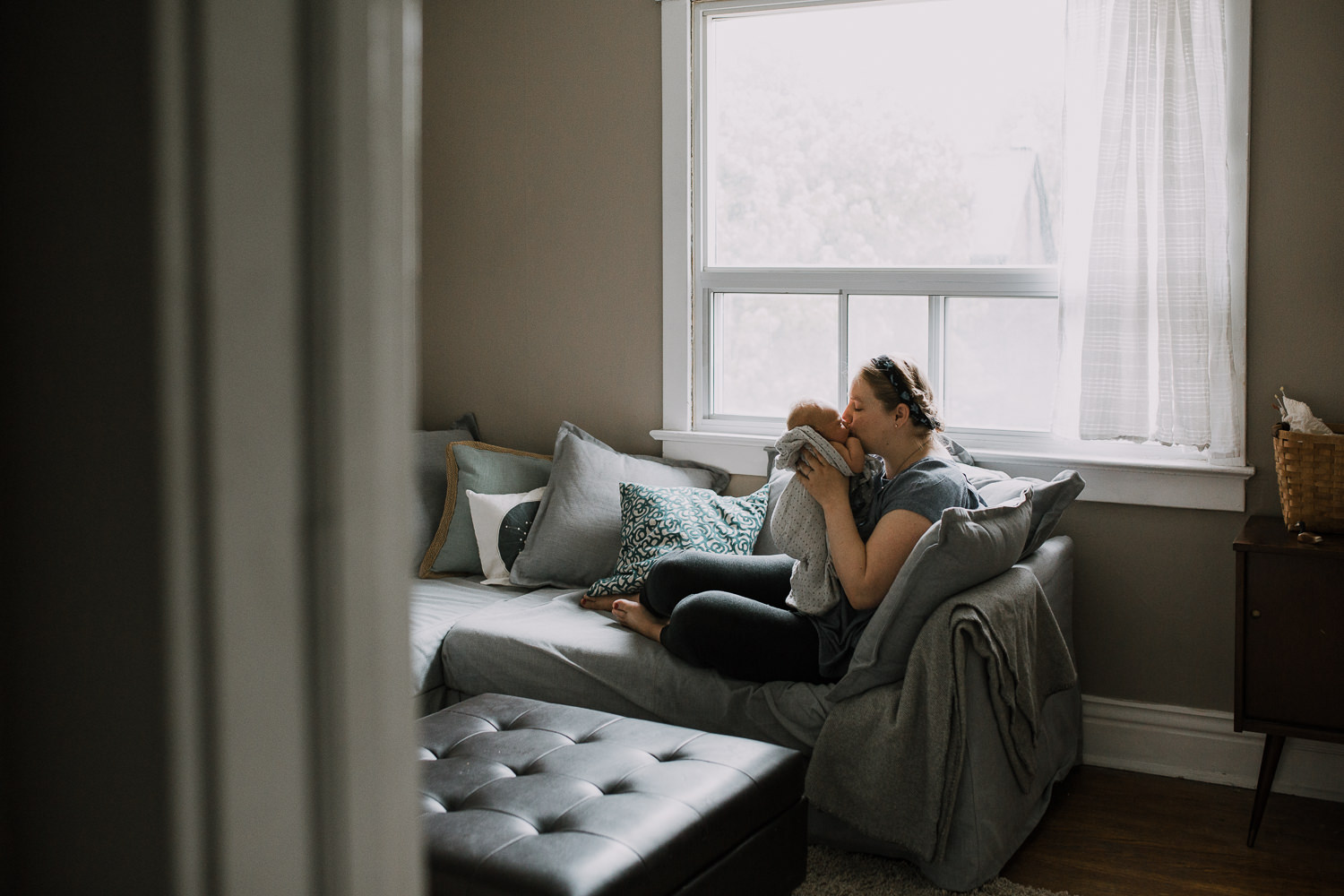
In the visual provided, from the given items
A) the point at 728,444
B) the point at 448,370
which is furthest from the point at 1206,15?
the point at 448,370

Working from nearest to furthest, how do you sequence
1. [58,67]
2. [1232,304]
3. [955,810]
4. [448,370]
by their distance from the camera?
[58,67] → [955,810] → [1232,304] → [448,370]

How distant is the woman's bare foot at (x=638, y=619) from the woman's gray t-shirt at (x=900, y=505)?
0.45 metres

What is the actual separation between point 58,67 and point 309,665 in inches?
8.1

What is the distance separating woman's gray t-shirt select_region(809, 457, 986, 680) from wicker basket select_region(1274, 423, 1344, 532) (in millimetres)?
776

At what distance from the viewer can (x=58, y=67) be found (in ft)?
1.07

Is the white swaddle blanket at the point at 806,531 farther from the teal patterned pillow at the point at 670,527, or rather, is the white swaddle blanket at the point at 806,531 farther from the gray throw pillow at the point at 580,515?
the gray throw pillow at the point at 580,515

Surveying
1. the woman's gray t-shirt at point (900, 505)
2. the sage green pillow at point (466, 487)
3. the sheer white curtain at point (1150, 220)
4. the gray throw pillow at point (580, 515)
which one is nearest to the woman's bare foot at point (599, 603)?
the gray throw pillow at point (580, 515)

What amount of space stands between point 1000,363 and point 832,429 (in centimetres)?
94

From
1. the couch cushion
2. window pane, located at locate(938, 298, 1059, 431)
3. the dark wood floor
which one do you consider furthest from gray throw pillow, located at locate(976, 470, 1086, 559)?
the couch cushion

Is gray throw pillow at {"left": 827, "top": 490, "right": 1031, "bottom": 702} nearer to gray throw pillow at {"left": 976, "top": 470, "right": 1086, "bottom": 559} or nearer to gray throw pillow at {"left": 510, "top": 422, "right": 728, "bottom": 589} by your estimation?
gray throw pillow at {"left": 976, "top": 470, "right": 1086, "bottom": 559}

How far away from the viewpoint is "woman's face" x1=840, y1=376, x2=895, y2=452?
263 cm

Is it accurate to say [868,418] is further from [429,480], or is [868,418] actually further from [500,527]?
[429,480]

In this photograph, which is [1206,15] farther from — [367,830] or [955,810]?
[367,830]

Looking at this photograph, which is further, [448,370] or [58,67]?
[448,370]
